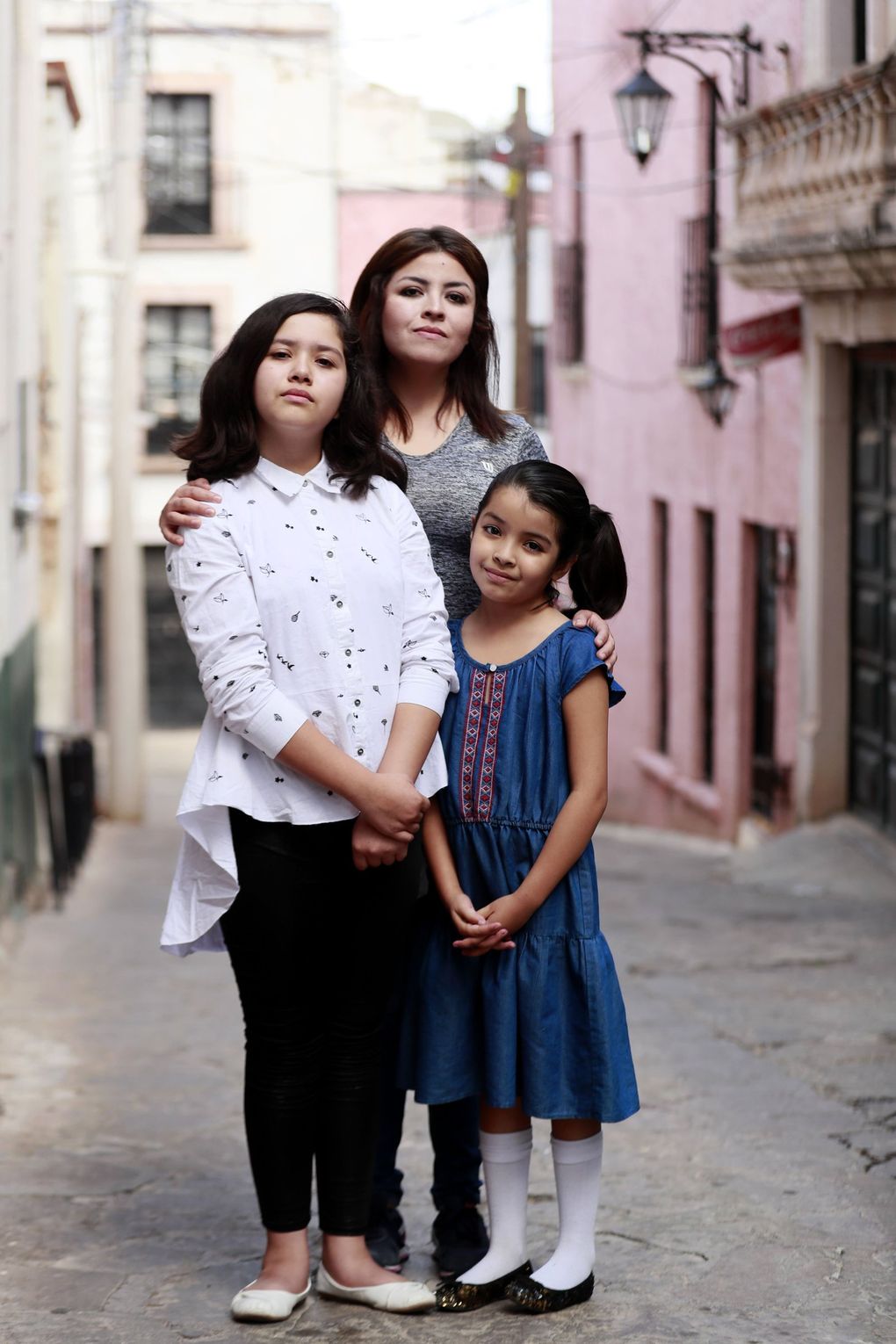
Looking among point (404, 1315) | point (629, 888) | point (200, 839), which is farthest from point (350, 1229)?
point (629, 888)

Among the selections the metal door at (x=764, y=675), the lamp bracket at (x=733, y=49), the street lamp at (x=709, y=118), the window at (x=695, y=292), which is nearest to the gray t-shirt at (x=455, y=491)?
the street lamp at (x=709, y=118)

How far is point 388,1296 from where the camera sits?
3.60 meters


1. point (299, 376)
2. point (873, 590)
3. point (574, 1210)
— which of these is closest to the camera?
point (299, 376)

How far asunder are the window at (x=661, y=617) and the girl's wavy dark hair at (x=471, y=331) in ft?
43.9

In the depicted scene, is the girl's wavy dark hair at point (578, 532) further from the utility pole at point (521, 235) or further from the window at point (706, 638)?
the utility pole at point (521, 235)

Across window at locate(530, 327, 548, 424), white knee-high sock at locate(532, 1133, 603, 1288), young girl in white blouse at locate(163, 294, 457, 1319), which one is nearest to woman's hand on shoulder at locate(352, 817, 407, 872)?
young girl in white blouse at locate(163, 294, 457, 1319)

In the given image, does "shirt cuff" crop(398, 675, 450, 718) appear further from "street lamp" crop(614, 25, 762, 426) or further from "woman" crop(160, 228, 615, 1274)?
"street lamp" crop(614, 25, 762, 426)

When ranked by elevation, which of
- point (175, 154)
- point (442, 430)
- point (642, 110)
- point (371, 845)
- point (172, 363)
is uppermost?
point (175, 154)

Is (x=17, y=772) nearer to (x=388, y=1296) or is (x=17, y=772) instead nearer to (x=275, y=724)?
(x=388, y=1296)

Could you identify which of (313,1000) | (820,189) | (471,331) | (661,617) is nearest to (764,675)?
(661,617)

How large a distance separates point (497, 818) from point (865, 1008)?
3420 mm

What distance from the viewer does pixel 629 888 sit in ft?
36.4

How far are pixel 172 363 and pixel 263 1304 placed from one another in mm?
25613

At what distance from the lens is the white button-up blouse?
344 centimetres
